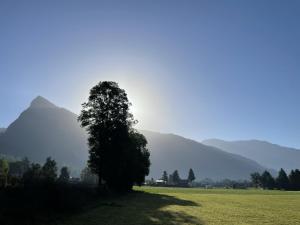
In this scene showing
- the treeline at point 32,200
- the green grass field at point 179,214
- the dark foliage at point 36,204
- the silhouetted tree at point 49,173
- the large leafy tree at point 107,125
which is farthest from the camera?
the large leafy tree at point 107,125

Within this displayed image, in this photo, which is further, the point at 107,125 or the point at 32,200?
the point at 107,125

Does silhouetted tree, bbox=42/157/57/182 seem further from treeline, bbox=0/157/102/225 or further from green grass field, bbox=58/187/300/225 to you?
green grass field, bbox=58/187/300/225

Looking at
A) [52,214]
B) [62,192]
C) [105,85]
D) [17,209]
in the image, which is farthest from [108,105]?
[17,209]

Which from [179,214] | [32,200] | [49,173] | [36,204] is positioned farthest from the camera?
[49,173]

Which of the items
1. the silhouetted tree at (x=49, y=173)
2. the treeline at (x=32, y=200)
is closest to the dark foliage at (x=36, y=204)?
the treeline at (x=32, y=200)

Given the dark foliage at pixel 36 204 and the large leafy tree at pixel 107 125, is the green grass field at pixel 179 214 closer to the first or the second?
the dark foliage at pixel 36 204

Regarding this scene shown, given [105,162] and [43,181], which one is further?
[105,162]

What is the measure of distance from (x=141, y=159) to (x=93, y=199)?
55.6 meters

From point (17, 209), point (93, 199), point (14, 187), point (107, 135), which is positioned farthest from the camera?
point (107, 135)

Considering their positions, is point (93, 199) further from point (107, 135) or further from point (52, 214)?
point (52, 214)

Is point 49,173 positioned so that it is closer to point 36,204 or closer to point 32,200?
point 36,204

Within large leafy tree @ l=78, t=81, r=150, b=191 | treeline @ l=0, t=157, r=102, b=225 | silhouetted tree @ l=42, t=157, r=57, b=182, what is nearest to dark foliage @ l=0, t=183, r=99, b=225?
treeline @ l=0, t=157, r=102, b=225

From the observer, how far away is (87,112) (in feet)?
222

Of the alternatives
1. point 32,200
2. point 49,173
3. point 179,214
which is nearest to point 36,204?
point 32,200
